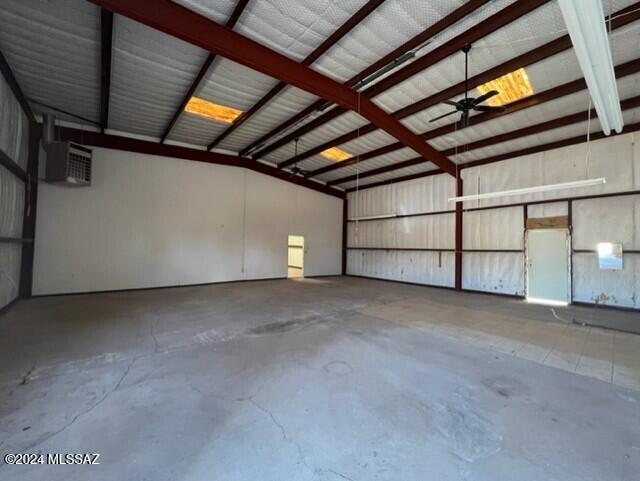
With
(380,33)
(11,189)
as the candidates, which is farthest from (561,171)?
(11,189)

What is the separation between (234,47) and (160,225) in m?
5.86

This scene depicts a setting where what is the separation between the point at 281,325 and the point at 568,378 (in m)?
3.65

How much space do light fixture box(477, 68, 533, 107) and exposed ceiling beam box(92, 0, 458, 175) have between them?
2056 mm

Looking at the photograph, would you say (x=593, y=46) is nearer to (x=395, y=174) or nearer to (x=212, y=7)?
(x=212, y=7)

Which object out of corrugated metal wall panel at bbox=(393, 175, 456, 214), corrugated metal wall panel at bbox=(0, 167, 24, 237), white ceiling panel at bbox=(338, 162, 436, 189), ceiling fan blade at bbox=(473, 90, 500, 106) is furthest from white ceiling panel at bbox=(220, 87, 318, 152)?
corrugated metal wall panel at bbox=(393, 175, 456, 214)

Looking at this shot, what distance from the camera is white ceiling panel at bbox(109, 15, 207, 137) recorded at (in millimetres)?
4094

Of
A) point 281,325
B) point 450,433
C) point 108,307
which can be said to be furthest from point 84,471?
point 108,307

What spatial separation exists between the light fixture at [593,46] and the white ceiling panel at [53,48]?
519 centimetres

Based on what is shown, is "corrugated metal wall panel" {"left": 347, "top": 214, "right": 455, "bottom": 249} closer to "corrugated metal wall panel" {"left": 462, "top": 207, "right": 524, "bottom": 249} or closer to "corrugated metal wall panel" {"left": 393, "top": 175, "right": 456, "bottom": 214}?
"corrugated metal wall panel" {"left": 393, "top": 175, "right": 456, "bottom": 214}

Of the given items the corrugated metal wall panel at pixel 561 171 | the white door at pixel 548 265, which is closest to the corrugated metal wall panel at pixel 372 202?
the corrugated metal wall panel at pixel 561 171

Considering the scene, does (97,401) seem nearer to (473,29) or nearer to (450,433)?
(450,433)

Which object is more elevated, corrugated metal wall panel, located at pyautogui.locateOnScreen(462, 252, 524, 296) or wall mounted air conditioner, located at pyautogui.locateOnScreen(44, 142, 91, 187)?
wall mounted air conditioner, located at pyautogui.locateOnScreen(44, 142, 91, 187)

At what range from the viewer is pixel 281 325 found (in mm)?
4578

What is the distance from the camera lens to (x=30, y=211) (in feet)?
19.9
